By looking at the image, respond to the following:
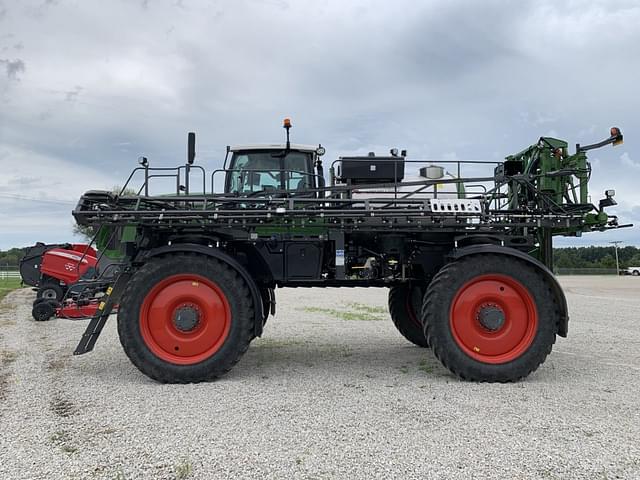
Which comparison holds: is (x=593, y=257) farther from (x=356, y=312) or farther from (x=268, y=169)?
(x=268, y=169)

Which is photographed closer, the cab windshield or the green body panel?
the green body panel

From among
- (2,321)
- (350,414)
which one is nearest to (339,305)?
(2,321)

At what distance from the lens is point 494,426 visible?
4781 mm

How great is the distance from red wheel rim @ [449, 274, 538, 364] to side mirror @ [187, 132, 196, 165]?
3.91 meters

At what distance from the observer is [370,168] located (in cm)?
785

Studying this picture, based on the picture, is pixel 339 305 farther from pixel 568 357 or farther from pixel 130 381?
pixel 130 381

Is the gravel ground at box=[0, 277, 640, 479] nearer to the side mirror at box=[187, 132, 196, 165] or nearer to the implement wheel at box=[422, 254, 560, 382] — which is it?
the implement wheel at box=[422, 254, 560, 382]

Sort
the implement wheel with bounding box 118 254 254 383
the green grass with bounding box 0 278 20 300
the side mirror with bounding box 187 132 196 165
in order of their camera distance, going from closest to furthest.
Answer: the implement wheel with bounding box 118 254 254 383 → the side mirror with bounding box 187 132 196 165 → the green grass with bounding box 0 278 20 300

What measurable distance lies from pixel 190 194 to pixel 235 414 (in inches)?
132

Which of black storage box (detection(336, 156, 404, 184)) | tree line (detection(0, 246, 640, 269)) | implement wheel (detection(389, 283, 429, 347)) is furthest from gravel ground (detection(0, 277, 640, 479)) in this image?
tree line (detection(0, 246, 640, 269))

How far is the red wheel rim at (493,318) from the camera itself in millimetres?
6625

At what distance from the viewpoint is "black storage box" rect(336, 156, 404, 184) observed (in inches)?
307

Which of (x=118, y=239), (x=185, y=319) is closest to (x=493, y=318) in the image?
(x=185, y=319)

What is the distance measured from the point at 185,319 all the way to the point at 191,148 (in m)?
2.27
